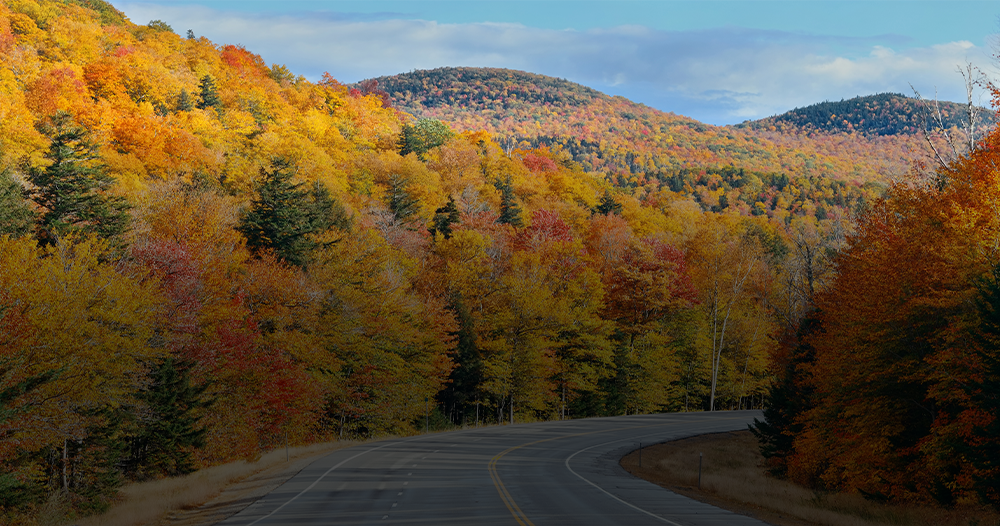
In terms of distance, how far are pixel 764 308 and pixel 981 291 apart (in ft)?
242

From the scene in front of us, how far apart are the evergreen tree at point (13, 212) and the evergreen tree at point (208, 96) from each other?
285ft

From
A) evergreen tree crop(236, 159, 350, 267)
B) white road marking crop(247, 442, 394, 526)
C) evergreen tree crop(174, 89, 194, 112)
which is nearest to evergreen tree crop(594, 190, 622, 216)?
evergreen tree crop(236, 159, 350, 267)

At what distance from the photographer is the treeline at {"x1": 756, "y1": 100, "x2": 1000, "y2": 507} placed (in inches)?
825

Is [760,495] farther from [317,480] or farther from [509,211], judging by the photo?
[509,211]

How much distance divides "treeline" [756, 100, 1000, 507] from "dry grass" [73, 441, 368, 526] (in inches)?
898

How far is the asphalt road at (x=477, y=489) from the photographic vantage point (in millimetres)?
18516

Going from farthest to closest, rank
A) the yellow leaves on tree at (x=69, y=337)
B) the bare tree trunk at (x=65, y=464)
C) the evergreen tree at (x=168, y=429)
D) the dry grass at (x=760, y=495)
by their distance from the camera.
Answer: the evergreen tree at (x=168, y=429) → the bare tree trunk at (x=65, y=464) → the yellow leaves on tree at (x=69, y=337) → the dry grass at (x=760, y=495)

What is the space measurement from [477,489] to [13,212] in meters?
28.7

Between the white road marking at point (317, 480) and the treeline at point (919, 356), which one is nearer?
the white road marking at point (317, 480)

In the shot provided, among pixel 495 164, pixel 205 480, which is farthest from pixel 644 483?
pixel 495 164

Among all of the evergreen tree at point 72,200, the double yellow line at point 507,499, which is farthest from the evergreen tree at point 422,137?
the double yellow line at point 507,499

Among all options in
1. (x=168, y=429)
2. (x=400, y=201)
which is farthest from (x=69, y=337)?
(x=400, y=201)

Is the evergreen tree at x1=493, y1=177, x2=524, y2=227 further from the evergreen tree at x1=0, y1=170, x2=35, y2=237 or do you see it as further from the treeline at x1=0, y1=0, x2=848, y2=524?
the evergreen tree at x1=0, y1=170, x2=35, y2=237

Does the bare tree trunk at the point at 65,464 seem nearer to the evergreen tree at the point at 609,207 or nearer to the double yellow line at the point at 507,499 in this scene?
the double yellow line at the point at 507,499
